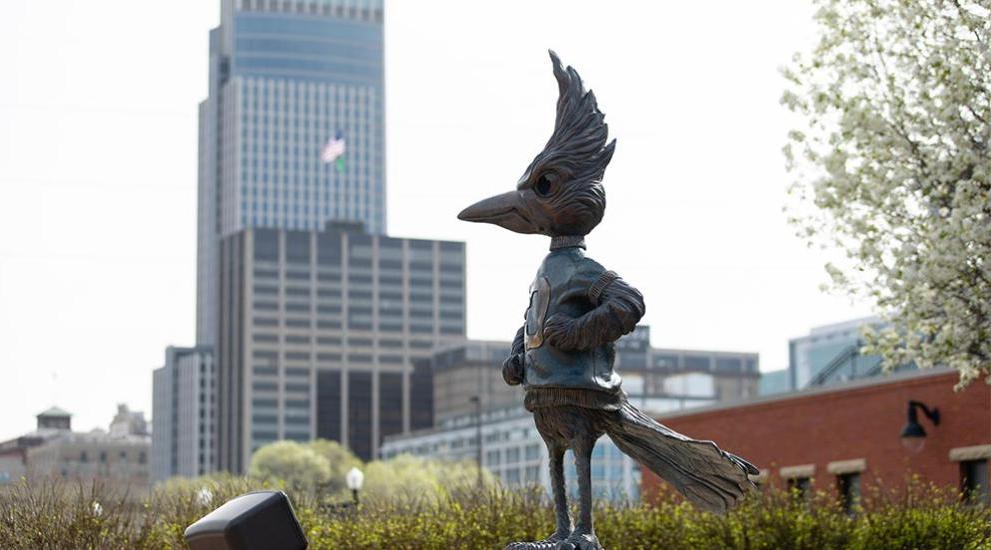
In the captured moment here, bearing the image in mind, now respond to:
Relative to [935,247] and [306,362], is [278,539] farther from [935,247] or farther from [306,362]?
[306,362]

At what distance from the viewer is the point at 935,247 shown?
1878cm

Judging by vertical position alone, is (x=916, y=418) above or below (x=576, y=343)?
below

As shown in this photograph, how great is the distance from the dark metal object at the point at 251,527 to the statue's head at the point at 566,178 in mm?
4450

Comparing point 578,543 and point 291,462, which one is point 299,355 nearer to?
point 291,462

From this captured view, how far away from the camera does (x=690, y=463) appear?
1193cm

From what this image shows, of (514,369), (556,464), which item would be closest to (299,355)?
(514,369)

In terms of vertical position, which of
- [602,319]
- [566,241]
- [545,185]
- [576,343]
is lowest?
[576,343]

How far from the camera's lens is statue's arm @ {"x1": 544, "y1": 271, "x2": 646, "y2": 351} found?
11.4 metres

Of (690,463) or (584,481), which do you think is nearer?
(584,481)

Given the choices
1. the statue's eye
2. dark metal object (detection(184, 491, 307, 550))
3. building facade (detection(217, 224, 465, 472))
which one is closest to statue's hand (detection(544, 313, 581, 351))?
the statue's eye

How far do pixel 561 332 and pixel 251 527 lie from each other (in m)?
4.02

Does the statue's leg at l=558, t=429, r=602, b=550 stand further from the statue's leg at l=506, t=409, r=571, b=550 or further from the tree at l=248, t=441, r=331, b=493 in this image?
the tree at l=248, t=441, r=331, b=493

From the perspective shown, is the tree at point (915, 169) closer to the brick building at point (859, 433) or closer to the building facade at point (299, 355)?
the brick building at point (859, 433)

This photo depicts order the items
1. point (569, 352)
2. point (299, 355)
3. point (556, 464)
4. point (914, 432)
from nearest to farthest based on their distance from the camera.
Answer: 1. point (569, 352)
2. point (556, 464)
3. point (914, 432)
4. point (299, 355)
